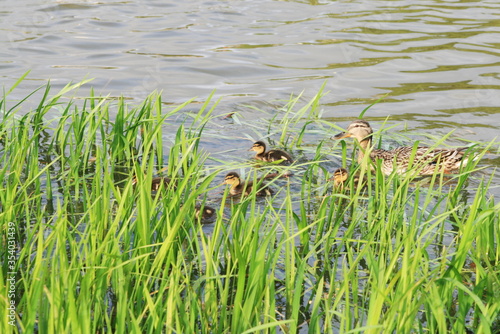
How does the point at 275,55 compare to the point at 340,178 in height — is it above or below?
below

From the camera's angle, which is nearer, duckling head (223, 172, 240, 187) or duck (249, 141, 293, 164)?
duckling head (223, 172, 240, 187)

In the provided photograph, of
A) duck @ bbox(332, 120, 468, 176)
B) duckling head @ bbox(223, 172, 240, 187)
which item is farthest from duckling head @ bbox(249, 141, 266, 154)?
duckling head @ bbox(223, 172, 240, 187)

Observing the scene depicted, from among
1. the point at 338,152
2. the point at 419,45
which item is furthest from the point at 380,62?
the point at 338,152

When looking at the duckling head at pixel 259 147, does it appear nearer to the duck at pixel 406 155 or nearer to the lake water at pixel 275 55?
the lake water at pixel 275 55

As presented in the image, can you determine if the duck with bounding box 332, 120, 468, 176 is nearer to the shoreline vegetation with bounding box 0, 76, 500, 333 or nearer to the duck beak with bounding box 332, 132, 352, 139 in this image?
the duck beak with bounding box 332, 132, 352, 139

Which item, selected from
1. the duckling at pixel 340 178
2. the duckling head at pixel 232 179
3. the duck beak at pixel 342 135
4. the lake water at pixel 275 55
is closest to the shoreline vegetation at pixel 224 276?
the duckling at pixel 340 178

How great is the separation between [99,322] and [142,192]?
632 millimetres

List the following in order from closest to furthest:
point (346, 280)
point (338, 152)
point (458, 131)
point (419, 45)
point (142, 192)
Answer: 1. point (346, 280)
2. point (142, 192)
3. point (338, 152)
4. point (458, 131)
5. point (419, 45)

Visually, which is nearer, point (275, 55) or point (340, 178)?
point (340, 178)

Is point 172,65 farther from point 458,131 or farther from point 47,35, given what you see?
point 458,131

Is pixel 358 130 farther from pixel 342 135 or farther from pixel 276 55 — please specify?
pixel 276 55

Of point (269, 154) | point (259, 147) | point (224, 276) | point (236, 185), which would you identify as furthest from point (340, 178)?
point (224, 276)

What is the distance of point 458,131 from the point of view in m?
7.89

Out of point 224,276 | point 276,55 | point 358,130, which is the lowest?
point 276,55
